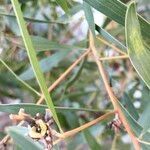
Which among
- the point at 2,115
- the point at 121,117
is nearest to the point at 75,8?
the point at 121,117

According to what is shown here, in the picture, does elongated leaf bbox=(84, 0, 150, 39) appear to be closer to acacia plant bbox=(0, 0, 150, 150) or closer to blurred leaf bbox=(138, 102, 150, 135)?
acacia plant bbox=(0, 0, 150, 150)

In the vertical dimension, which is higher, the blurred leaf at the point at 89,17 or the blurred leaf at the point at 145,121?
the blurred leaf at the point at 89,17

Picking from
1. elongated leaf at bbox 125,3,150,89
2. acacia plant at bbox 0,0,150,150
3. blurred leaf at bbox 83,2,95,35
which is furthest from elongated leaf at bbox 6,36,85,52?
elongated leaf at bbox 125,3,150,89

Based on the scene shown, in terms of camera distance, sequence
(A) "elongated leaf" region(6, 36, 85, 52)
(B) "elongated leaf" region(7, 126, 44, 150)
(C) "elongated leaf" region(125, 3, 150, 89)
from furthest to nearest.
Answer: (A) "elongated leaf" region(6, 36, 85, 52)
(B) "elongated leaf" region(7, 126, 44, 150)
(C) "elongated leaf" region(125, 3, 150, 89)

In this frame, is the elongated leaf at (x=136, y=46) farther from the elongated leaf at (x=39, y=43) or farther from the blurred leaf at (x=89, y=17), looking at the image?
the elongated leaf at (x=39, y=43)

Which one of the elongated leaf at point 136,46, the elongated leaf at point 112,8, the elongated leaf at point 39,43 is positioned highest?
the elongated leaf at point 112,8

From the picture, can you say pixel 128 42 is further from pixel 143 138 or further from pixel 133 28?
pixel 143 138

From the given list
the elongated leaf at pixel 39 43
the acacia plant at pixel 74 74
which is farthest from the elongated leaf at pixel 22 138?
the elongated leaf at pixel 39 43

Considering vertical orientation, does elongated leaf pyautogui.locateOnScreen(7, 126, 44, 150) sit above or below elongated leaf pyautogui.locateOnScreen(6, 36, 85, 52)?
below
